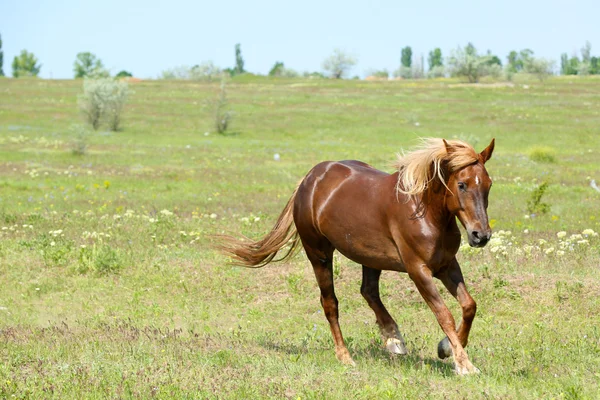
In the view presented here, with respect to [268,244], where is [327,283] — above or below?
below

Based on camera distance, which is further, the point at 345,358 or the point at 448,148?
the point at 345,358

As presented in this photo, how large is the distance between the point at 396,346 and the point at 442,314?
1316 mm

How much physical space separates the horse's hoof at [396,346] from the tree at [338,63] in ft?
463

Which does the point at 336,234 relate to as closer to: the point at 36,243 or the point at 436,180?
the point at 436,180

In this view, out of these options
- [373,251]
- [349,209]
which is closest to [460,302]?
[373,251]

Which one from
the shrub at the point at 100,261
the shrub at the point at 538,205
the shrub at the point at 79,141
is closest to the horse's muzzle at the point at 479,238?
the shrub at the point at 100,261

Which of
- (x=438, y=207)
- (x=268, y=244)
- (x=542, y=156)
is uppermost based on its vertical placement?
(x=438, y=207)

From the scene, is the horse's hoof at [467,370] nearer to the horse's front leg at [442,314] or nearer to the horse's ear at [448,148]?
the horse's front leg at [442,314]

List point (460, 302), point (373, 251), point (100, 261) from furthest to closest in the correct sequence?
point (100, 261), point (373, 251), point (460, 302)

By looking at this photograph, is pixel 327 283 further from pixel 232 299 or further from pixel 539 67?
pixel 539 67

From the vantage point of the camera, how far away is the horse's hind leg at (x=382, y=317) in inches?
323

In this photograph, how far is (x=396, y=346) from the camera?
819 centimetres

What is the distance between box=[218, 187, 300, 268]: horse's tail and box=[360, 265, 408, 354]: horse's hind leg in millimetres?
1230

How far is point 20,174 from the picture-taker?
27.6m
